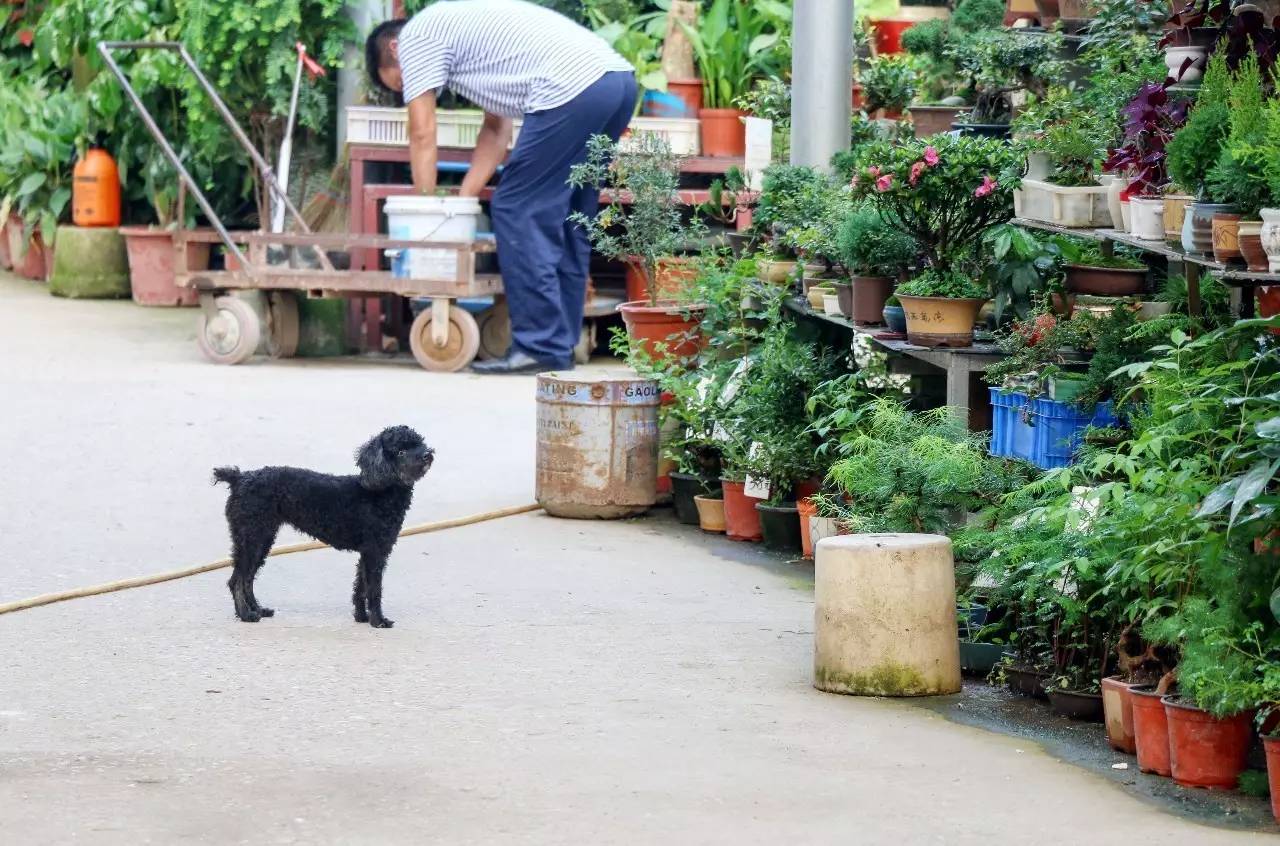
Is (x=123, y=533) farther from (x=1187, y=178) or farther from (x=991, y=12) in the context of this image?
(x=991, y=12)

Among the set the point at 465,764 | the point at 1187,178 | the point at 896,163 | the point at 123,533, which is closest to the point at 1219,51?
the point at 1187,178

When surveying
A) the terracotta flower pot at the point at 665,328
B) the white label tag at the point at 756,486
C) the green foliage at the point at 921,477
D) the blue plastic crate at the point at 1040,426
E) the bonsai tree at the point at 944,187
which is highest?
the bonsai tree at the point at 944,187

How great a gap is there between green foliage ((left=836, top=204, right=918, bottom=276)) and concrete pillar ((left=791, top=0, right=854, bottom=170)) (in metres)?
1.66

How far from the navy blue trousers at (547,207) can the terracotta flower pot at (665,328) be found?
2.69 m

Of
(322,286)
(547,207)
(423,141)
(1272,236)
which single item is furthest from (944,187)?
(322,286)

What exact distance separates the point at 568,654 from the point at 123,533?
267 centimetres

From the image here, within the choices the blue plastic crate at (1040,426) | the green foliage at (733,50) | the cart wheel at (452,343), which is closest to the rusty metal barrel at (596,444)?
the blue plastic crate at (1040,426)

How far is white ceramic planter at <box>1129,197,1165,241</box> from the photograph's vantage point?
6012 millimetres

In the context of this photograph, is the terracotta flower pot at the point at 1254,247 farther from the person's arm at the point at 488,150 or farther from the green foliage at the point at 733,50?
the green foliage at the point at 733,50

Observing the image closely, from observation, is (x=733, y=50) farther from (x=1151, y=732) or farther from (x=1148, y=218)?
(x=1151, y=732)

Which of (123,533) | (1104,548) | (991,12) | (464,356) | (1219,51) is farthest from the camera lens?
(464,356)

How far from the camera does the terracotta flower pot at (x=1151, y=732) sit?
16.8 feet

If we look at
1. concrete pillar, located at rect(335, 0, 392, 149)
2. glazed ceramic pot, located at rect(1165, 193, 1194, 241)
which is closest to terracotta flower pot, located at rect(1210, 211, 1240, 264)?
glazed ceramic pot, located at rect(1165, 193, 1194, 241)

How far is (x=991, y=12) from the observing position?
10.9 m
